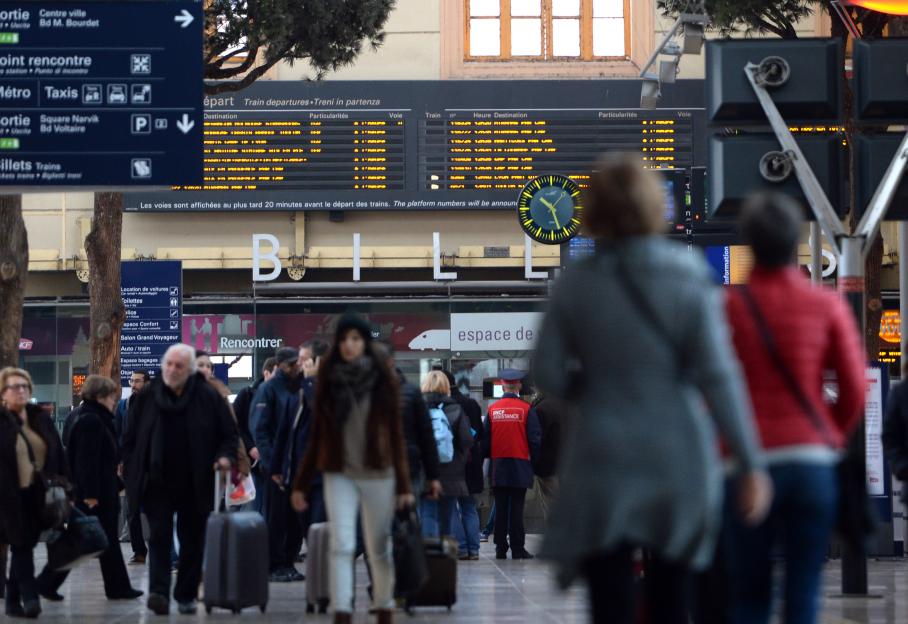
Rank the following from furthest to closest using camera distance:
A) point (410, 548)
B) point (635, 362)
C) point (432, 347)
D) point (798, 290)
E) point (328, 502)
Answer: point (432, 347) < point (410, 548) < point (328, 502) < point (798, 290) < point (635, 362)

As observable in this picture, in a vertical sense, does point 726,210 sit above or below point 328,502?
above

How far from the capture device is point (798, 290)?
5.60m

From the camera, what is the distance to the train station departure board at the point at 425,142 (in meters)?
27.7

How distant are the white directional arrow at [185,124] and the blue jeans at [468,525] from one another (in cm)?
615

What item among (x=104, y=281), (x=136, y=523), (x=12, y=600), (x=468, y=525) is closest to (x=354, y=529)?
(x=12, y=600)

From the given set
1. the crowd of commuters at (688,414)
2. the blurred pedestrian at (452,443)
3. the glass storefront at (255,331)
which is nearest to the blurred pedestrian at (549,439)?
the blurred pedestrian at (452,443)

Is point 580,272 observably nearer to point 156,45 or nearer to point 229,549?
point 229,549

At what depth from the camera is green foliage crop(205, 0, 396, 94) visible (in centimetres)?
1797

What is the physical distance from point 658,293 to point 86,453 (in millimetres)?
8840

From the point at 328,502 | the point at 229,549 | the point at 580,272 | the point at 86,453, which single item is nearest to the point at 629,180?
the point at 580,272

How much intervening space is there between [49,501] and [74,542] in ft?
1.68

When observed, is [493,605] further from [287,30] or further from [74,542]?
[287,30]

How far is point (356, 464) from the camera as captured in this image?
8891 mm

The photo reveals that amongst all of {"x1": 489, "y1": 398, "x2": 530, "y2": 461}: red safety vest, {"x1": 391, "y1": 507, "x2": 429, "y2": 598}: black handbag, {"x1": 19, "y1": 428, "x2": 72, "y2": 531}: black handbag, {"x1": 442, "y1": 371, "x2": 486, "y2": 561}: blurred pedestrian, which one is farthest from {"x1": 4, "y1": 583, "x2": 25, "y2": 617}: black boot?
{"x1": 489, "y1": 398, "x2": 530, "y2": 461}: red safety vest
